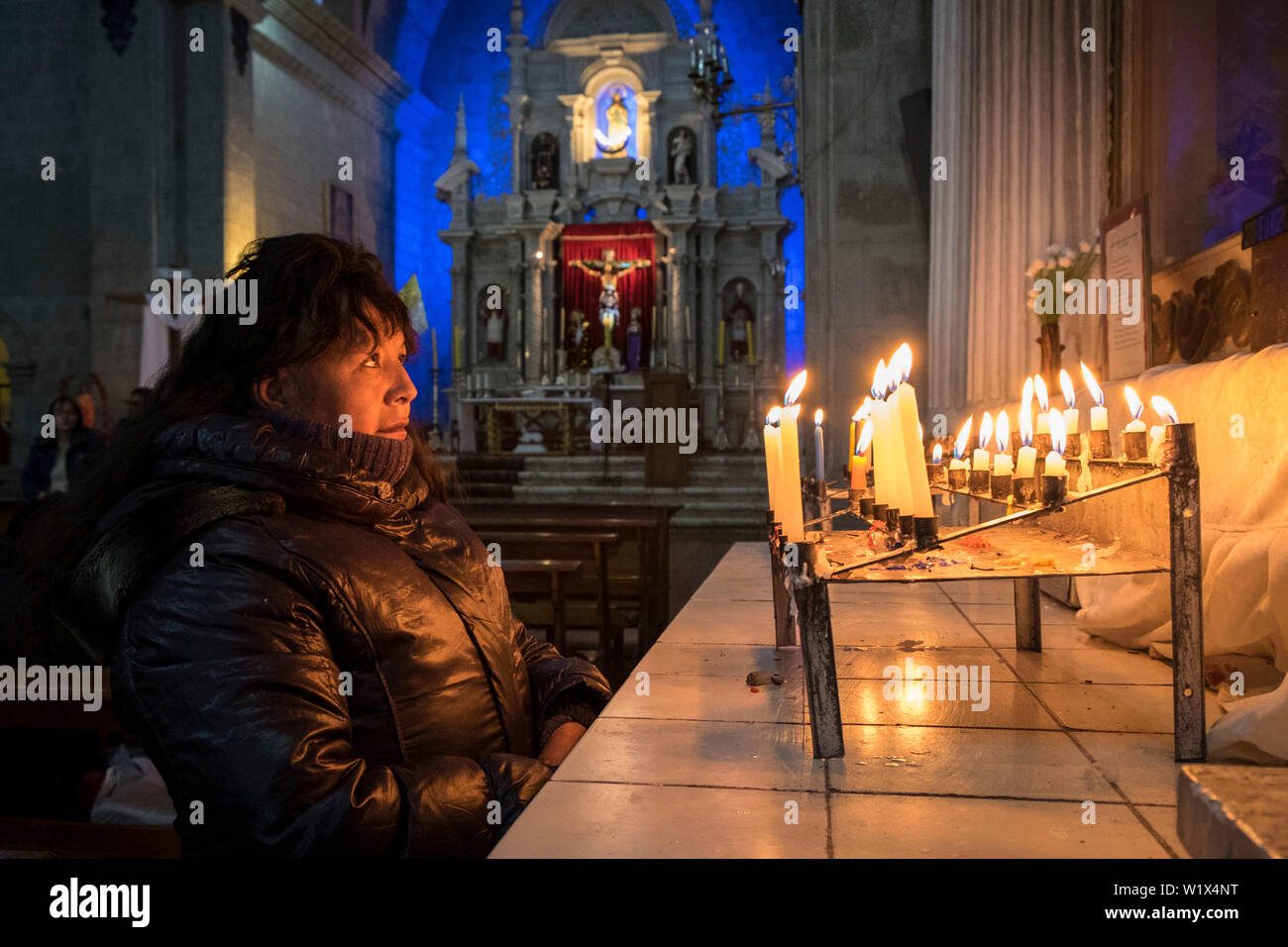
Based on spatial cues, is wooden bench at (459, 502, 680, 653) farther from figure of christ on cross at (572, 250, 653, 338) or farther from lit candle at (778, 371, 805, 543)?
figure of christ on cross at (572, 250, 653, 338)

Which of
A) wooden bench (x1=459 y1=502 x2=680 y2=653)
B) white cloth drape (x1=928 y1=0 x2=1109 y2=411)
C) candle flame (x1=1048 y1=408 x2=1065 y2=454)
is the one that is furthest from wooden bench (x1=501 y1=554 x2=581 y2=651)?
candle flame (x1=1048 y1=408 x2=1065 y2=454)

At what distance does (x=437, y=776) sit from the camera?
142 centimetres

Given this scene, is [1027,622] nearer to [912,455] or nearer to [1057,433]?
[1057,433]

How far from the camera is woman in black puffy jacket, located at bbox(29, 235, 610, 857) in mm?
1286

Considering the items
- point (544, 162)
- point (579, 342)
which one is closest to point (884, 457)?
point (579, 342)

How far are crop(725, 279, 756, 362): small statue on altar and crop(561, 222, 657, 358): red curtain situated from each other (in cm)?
157

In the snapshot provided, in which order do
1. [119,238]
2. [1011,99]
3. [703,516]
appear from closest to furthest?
1. [1011,99]
2. [703,516]
3. [119,238]

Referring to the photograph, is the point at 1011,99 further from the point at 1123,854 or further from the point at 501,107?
the point at 501,107

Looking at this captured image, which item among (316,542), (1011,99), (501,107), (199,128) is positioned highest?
(501,107)
